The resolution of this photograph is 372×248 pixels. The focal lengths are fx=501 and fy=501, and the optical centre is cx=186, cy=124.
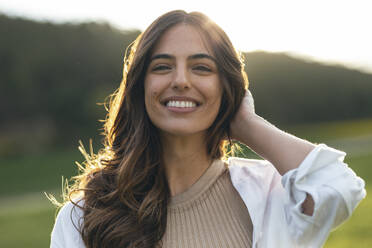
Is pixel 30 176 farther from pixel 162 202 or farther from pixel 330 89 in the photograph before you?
pixel 330 89

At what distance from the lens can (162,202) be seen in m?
2.94

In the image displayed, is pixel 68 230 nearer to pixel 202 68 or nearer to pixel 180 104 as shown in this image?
pixel 180 104

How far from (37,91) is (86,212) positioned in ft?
108

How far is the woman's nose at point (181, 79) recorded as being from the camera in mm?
2715

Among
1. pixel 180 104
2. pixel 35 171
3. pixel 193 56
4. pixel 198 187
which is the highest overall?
pixel 193 56

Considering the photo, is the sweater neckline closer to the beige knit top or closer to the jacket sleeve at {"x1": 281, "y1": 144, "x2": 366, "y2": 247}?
the beige knit top

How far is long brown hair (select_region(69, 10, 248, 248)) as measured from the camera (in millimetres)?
2807

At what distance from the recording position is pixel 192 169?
3068 mm

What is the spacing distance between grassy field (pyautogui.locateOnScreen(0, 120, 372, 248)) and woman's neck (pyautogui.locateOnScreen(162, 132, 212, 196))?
5659 millimetres

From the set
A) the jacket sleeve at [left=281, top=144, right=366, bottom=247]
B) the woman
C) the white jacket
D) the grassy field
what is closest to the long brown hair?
the woman

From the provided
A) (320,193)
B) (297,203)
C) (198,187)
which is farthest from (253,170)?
(320,193)

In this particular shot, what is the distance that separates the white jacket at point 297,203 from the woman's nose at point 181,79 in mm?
697

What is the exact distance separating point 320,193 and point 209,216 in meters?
0.71

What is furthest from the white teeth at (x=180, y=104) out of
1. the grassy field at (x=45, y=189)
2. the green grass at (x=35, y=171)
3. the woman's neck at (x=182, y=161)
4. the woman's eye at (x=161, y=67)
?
the green grass at (x=35, y=171)
